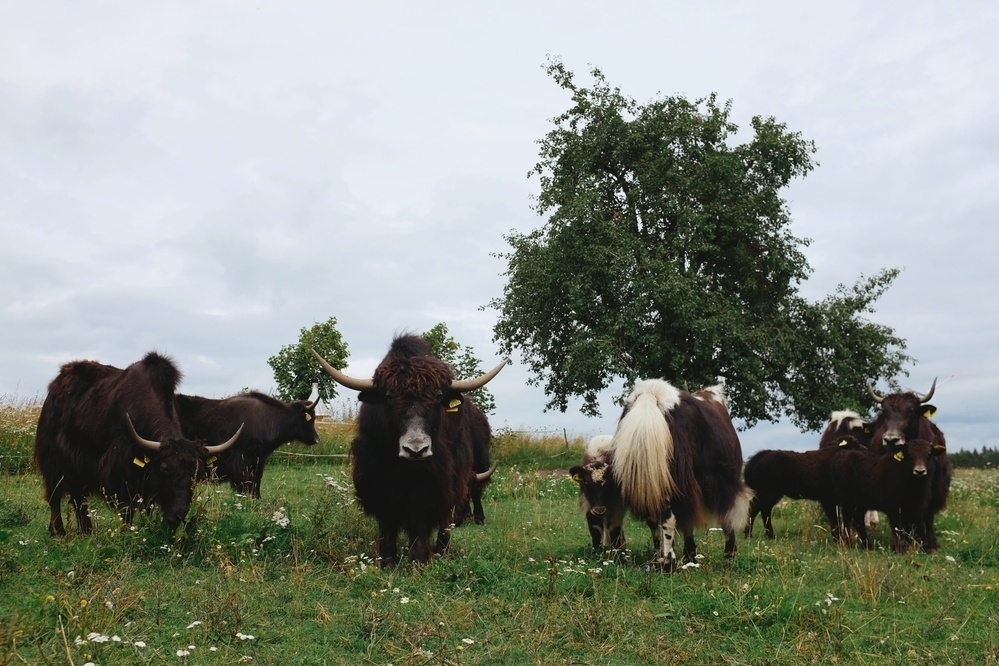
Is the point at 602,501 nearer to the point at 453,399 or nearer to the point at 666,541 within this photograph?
the point at 666,541

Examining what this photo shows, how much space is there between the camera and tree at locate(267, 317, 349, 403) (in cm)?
3166

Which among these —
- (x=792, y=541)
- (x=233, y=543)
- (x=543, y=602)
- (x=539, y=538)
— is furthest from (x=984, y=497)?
(x=233, y=543)

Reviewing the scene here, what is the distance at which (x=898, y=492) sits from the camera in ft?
37.1

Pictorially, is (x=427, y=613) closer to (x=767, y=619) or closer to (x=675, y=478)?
(x=767, y=619)

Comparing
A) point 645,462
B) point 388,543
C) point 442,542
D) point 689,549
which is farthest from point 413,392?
point 689,549

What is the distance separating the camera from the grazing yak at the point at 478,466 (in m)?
11.8

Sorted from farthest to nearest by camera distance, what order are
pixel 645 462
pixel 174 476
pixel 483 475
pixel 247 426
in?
pixel 247 426 < pixel 483 475 < pixel 174 476 < pixel 645 462

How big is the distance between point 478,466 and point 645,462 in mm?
4234

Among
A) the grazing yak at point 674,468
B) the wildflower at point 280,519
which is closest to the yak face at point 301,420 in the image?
the wildflower at point 280,519

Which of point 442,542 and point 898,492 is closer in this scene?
point 442,542

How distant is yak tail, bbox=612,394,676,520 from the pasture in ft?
2.12

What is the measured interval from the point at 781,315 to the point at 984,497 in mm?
11381

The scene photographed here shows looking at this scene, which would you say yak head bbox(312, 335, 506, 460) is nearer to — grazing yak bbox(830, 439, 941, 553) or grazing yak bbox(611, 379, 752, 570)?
grazing yak bbox(611, 379, 752, 570)

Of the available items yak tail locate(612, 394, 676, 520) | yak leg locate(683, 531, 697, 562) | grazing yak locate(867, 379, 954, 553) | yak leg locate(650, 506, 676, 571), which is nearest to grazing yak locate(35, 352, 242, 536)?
yak tail locate(612, 394, 676, 520)
